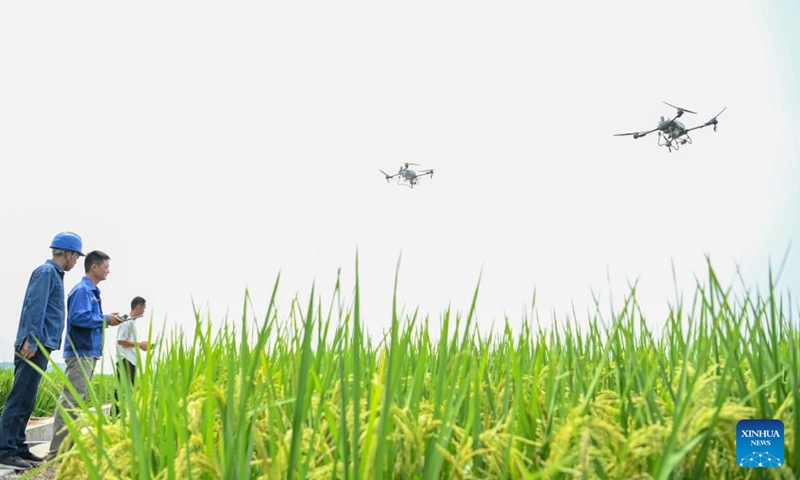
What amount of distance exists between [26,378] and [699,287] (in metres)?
6.90

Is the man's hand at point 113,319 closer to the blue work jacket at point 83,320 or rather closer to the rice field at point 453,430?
the blue work jacket at point 83,320

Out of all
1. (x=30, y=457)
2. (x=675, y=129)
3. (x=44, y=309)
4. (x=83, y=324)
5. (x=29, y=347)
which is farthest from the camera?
(x=675, y=129)

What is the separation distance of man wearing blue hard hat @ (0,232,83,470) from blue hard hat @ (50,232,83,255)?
0.28 metres

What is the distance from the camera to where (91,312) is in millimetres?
7695

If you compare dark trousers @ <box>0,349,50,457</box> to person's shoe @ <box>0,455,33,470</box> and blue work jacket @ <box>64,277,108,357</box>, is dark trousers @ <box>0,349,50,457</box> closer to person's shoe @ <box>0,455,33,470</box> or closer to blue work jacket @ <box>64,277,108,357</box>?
person's shoe @ <box>0,455,33,470</box>

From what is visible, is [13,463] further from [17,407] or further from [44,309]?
[44,309]

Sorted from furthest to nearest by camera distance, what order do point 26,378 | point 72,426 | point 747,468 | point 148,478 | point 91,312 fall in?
point 91,312 → point 26,378 → point 72,426 → point 148,478 → point 747,468

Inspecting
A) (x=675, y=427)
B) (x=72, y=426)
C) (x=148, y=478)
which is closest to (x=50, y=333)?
(x=72, y=426)

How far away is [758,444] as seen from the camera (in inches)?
62.3

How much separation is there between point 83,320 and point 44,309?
703 mm

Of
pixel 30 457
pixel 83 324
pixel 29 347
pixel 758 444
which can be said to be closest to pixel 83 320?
pixel 83 324

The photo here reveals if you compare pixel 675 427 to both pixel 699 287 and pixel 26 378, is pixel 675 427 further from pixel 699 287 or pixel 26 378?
pixel 26 378

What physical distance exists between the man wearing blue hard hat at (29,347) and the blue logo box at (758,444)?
22.0 ft

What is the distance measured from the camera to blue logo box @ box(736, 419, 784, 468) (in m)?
1.56
